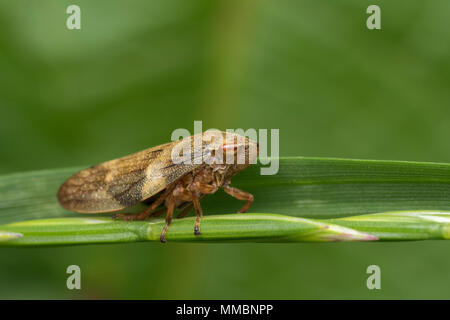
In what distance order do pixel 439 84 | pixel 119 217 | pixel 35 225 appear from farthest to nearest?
1. pixel 439 84
2. pixel 119 217
3. pixel 35 225

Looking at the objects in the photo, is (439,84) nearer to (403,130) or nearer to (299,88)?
(403,130)

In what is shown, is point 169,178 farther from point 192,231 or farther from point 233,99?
point 233,99

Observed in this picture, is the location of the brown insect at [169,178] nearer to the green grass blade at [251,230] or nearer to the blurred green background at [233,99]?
the green grass blade at [251,230]

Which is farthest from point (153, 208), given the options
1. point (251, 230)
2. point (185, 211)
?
point (251, 230)

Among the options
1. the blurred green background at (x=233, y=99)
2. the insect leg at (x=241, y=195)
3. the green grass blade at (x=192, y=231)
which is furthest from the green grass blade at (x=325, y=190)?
the blurred green background at (x=233, y=99)

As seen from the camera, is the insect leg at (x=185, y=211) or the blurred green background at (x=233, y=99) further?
the blurred green background at (x=233, y=99)

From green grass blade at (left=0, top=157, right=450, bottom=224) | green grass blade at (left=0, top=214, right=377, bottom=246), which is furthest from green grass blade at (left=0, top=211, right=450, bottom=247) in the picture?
green grass blade at (left=0, top=157, right=450, bottom=224)

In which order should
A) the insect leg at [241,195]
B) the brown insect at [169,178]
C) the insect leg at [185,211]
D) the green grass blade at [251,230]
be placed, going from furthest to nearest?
the insect leg at [185,211], the brown insect at [169,178], the insect leg at [241,195], the green grass blade at [251,230]

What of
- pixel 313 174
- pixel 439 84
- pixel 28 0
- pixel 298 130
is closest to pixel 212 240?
pixel 313 174
